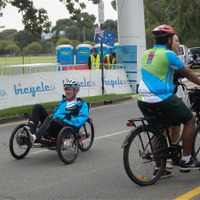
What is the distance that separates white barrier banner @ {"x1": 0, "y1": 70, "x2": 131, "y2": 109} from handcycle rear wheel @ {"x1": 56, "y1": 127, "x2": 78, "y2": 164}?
762 centimetres

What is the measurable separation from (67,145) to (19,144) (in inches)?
30.9

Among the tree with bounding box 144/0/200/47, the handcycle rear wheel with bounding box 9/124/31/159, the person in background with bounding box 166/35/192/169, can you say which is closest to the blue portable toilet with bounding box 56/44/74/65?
the tree with bounding box 144/0/200/47

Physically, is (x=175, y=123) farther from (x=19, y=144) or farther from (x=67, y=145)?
(x=19, y=144)

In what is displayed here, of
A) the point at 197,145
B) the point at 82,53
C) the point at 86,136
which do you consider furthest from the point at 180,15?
A: the point at 197,145

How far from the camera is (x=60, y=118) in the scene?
337 inches

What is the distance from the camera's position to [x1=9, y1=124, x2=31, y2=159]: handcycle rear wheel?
819 centimetres

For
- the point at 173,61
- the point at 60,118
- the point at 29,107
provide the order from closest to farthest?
the point at 173,61 → the point at 60,118 → the point at 29,107

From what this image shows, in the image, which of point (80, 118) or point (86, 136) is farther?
point (86, 136)

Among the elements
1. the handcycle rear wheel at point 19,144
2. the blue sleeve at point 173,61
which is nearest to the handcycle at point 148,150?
the blue sleeve at point 173,61

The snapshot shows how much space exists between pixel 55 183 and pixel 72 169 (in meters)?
0.87

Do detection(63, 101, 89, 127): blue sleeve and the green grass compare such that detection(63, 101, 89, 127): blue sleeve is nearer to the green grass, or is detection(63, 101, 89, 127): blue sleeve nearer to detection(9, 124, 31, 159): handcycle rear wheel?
detection(9, 124, 31, 159): handcycle rear wheel

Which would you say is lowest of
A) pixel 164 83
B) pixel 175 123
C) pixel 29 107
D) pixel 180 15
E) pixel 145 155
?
pixel 29 107

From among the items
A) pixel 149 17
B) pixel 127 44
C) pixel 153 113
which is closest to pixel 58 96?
pixel 127 44

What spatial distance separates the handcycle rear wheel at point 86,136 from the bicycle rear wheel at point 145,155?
238 centimetres
